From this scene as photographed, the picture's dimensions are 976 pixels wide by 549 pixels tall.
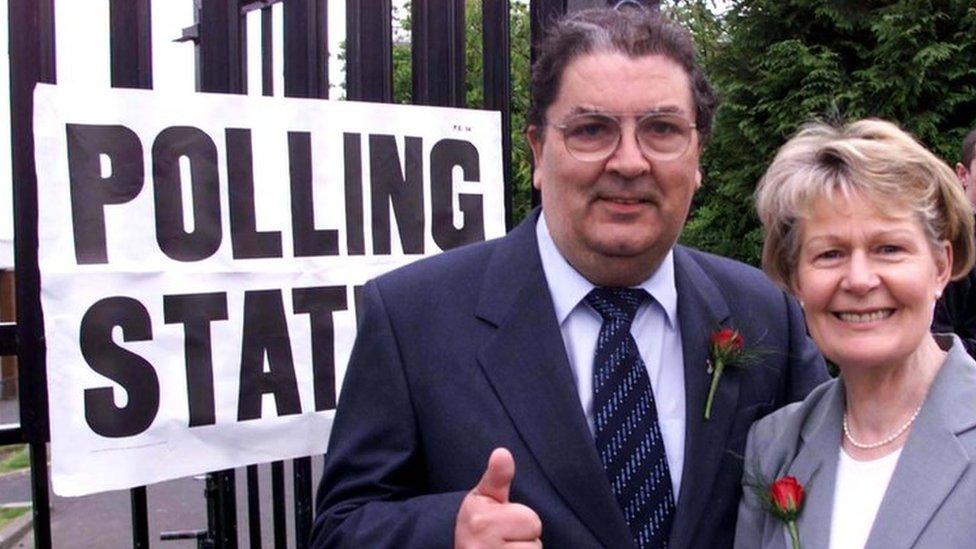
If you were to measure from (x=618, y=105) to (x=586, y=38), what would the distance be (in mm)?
167

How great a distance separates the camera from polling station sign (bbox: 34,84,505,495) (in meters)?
2.25

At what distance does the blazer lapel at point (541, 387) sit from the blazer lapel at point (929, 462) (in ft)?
1.37

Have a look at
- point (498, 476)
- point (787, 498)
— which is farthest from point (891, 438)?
point (498, 476)

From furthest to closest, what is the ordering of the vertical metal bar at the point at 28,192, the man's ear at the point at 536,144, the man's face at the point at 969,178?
the man's face at the point at 969,178
the vertical metal bar at the point at 28,192
the man's ear at the point at 536,144

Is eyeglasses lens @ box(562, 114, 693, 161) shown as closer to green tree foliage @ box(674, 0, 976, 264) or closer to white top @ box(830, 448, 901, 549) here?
white top @ box(830, 448, 901, 549)

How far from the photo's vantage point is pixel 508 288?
1908 mm

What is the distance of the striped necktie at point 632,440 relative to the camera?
1780 millimetres

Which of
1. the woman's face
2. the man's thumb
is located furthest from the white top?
the man's thumb

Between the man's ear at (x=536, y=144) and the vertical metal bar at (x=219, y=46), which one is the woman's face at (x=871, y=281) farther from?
the vertical metal bar at (x=219, y=46)

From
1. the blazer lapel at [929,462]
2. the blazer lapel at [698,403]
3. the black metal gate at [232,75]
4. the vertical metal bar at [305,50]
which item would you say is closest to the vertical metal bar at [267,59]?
the black metal gate at [232,75]

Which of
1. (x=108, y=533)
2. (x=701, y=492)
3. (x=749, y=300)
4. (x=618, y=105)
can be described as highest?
(x=618, y=105)

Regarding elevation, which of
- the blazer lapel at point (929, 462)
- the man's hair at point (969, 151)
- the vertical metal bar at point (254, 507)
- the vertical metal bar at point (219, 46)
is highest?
the vertical metal bar at point (219, 46)

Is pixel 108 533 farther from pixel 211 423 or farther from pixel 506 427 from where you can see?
pixel 506 427

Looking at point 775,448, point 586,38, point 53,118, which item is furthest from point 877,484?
point 53,118
